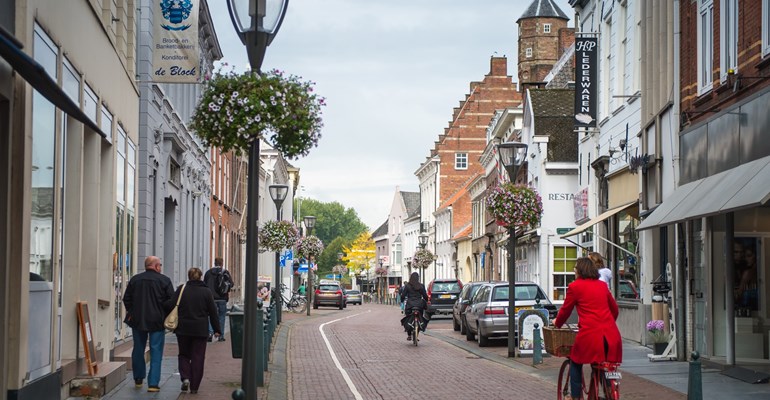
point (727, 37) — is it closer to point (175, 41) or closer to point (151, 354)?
point (151, 354)

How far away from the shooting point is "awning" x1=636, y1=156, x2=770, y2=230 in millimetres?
14453

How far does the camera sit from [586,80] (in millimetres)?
30297

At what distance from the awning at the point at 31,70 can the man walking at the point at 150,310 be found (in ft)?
17.6

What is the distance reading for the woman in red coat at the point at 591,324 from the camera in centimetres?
1143

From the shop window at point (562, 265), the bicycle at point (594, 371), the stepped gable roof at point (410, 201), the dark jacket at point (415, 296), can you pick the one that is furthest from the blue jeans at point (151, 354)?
the stepped gable roof at point (410, 201)

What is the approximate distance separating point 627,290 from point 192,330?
16.2 m

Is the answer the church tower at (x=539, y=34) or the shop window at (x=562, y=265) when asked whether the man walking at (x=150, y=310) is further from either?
the church tower at (x=539, y=34)

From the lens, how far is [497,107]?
83.4 meters

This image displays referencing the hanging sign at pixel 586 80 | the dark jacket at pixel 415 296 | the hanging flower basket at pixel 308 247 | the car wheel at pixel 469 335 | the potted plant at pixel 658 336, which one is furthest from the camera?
the hanging flower basket at pixel 308 247

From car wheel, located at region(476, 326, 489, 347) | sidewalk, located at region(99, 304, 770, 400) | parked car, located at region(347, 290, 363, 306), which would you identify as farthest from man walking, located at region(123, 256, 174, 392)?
parked car, located at region(347, 290, 363, 306)

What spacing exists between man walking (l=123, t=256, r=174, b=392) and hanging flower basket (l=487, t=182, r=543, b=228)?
10971 mm

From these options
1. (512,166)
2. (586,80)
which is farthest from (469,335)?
(512,166)

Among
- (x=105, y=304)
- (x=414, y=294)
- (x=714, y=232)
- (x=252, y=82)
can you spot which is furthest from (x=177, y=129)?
(x=252, y=82)

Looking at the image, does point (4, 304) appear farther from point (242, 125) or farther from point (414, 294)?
point (414, 294)
